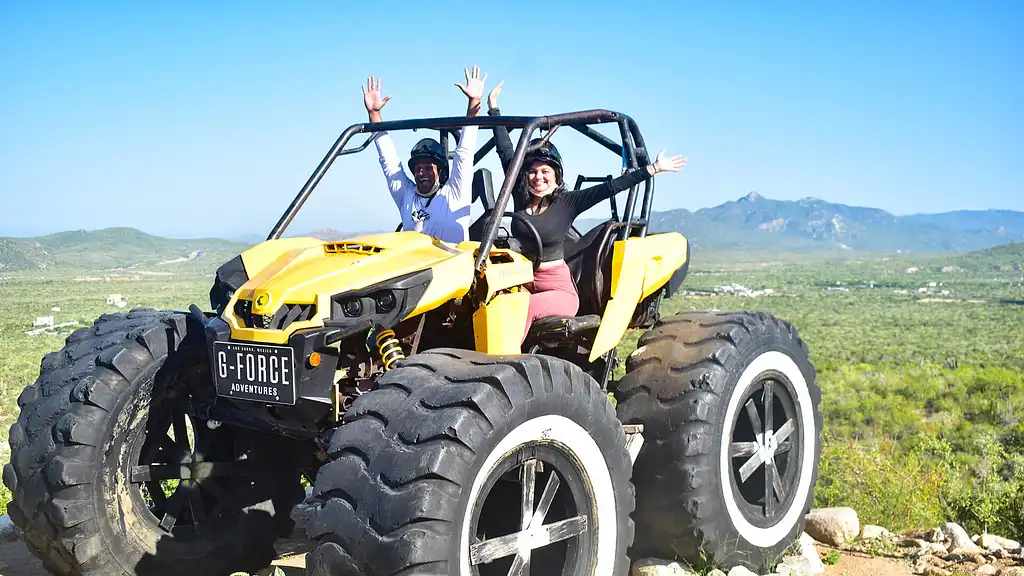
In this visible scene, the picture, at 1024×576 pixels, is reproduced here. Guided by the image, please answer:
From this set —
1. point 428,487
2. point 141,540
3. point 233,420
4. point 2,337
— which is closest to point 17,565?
point 141,540

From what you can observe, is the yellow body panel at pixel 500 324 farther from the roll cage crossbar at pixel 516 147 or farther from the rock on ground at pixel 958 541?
the rock on ground at pixel 958 541

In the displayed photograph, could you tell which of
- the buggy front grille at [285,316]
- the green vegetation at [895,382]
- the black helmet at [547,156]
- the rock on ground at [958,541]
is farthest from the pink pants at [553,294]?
the rock on ground at [958,541]

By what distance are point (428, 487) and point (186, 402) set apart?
227cm

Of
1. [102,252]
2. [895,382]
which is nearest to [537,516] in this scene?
[895,382]

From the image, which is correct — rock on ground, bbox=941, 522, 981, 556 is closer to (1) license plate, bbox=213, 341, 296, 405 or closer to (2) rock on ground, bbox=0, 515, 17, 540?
(1) license plate, bbox=213, 341, 296, 405

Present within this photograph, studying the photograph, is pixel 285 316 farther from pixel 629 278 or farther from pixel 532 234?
pixel 629 278

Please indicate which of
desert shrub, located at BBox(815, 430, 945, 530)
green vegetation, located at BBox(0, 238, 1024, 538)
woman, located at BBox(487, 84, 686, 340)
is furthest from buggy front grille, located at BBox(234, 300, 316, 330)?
desert shrub, located at BBox(815, 430, 945, 530)

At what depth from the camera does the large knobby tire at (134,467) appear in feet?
16.5

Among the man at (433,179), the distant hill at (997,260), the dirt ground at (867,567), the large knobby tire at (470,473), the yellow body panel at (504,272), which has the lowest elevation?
the distant hill at (997,260)

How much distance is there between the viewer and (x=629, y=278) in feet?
20.5

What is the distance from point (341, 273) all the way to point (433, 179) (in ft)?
6.46

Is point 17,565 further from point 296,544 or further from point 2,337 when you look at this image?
point 2,337

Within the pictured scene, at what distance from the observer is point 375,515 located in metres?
3.84

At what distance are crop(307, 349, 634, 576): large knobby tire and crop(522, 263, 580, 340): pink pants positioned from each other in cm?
122
